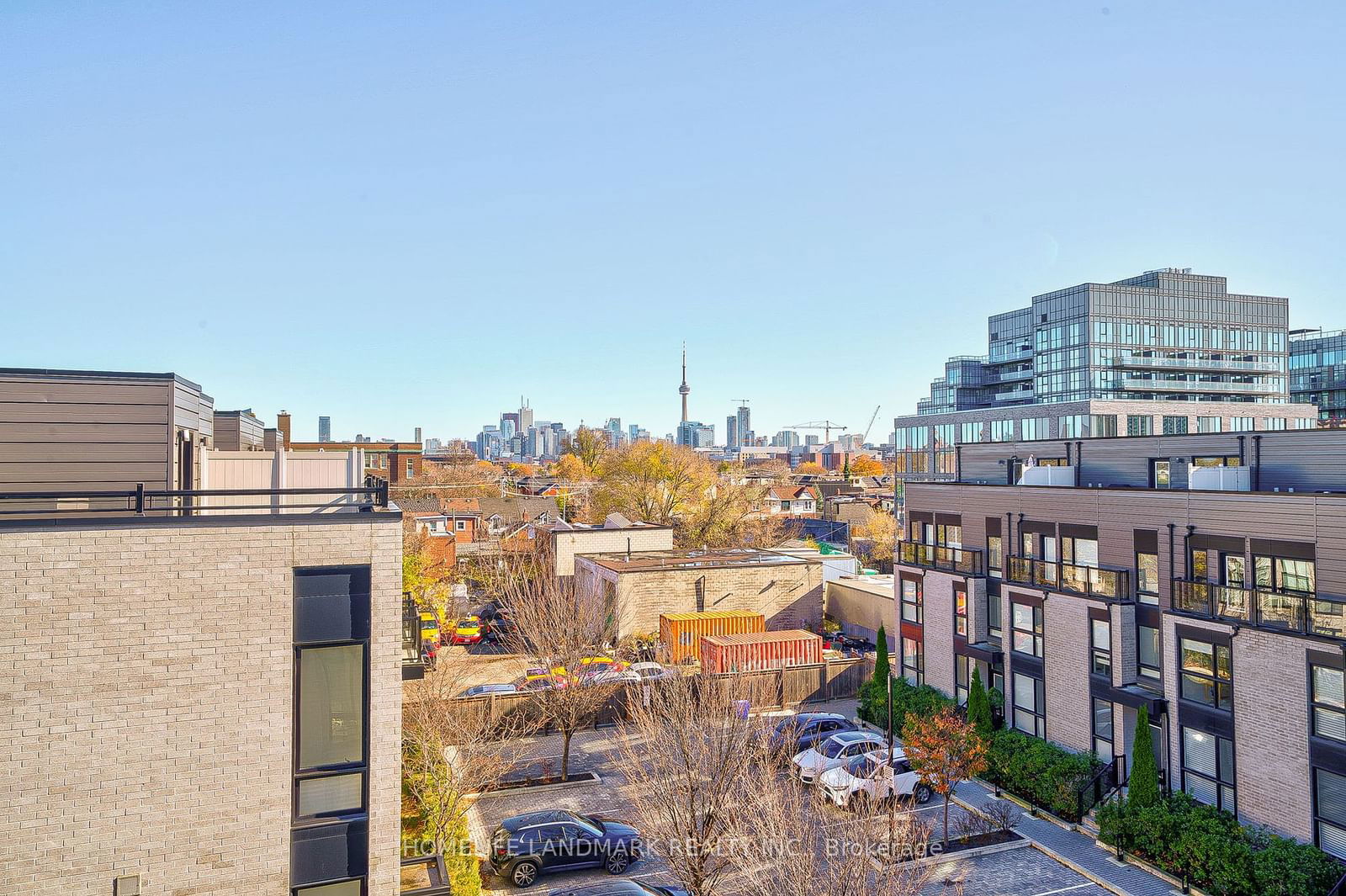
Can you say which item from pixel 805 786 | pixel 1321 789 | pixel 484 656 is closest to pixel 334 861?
pixel 805 786

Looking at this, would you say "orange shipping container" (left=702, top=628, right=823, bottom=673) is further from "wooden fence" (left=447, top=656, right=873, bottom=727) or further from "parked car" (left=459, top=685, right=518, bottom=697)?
"parked car" (left=459, top=685, right=518, bottom=697)

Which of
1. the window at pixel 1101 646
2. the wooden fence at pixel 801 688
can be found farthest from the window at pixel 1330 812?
the wooden fence at pixel 801 688

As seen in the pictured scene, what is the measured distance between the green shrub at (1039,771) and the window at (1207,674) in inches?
131

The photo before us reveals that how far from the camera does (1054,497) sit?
2294cm

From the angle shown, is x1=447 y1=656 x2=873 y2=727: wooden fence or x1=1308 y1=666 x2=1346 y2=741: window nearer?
x1=1308 y1=666 x2=1346 y2=741: window

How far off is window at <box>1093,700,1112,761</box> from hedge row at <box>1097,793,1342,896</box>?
7.43ft

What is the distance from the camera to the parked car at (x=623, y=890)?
49.6ft

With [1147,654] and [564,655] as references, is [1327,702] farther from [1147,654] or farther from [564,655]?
[564,655]

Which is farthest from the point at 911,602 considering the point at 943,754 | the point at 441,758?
the point at 441,758

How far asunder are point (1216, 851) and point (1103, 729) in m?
4.99

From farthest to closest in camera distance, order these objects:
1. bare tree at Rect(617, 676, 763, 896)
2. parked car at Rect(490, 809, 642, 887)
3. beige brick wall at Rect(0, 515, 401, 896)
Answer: parked car at Rect(490, 809, 642, 887) < bare tree at Rect(617, 676, 763, 896) < beige brick wall at Rect(0, 515, 401, 896)

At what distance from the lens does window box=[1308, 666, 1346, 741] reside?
15.3 meters

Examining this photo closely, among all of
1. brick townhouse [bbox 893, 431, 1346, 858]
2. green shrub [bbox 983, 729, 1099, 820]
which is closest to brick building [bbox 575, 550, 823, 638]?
brick townhouse [bbox 893, 431, 1346, 858]

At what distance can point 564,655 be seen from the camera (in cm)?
2395
